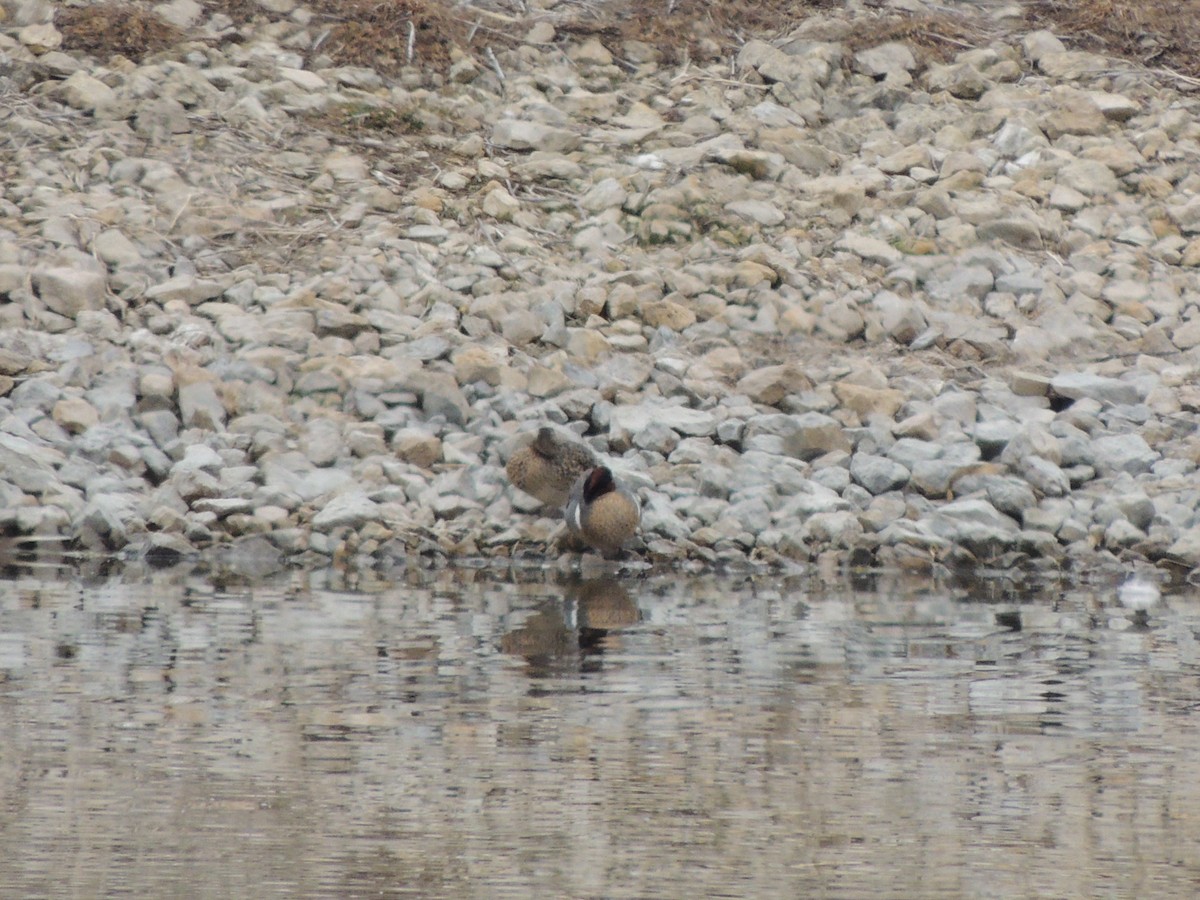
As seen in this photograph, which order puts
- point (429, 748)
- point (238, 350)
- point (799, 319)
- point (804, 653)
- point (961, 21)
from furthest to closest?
point (961, 21) → point (799, 319) → point (238, 350) → point (804, 653) → point (429, 748)

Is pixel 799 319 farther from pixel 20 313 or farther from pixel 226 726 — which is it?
pixel 226 726

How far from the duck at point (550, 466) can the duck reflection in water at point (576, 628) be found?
2.42ft

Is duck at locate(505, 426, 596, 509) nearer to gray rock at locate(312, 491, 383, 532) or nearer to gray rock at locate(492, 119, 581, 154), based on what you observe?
gray rock at locate(312, 491, 383, 532)

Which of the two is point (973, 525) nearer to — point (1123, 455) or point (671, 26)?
point (1123, 455)

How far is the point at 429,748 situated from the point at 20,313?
6677 millimetres

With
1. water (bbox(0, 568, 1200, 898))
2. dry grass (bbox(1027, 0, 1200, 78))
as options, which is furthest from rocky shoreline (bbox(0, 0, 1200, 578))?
water (bbox(0, 568, 1200, 898))

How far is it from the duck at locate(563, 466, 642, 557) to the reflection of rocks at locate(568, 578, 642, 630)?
0.28 m

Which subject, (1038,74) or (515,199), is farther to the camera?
(1038,74)

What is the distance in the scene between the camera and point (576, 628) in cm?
752

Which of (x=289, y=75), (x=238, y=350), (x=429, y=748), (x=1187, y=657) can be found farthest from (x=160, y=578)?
(x=289, y=75)

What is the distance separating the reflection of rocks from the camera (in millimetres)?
7715

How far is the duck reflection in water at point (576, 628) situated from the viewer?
6.73 metres

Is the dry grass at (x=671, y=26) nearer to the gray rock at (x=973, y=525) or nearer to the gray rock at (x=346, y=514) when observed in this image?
the gray rock at (x=346, y=514)

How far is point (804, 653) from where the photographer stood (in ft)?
23.2
